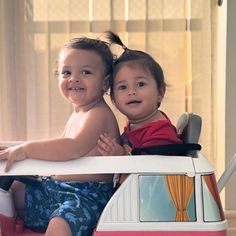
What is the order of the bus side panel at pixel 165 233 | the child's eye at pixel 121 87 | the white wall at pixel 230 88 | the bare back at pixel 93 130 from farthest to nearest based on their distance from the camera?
the white wall at pixel 230 88 < the child's eye at pixel 121 87 < the bare back at pixel 93 130 < the bus side panel at pixel 165 233

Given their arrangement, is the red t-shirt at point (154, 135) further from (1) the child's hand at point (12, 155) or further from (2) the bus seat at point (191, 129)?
(1) the child's hand at point (12, 155)

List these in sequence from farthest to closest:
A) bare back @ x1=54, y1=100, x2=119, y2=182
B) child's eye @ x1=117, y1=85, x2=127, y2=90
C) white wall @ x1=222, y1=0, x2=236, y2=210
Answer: white wall @ x1=222, y1=0, x2=236, y2=210 < child's eye @ x1=117, y1=85, x2=127, y2=90 < bare back @ x1=54, y1=100, x2=119, y2=182

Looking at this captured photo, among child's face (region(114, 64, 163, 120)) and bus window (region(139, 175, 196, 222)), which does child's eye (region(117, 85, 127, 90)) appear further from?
bus window (region(139, 175, 196, 222))

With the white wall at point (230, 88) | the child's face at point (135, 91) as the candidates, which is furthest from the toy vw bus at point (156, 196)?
the white wall at point (230, 88)

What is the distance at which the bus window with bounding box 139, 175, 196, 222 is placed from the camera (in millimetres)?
930

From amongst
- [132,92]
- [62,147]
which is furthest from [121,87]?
[62,147]

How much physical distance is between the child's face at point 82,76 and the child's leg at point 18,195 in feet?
0.86

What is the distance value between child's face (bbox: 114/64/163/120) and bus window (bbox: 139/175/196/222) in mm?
254

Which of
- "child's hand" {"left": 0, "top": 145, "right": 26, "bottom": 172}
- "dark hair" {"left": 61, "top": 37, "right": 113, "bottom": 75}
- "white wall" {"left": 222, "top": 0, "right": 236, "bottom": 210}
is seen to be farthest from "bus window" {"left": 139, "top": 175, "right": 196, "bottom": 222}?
"white wall" {"left": 222, "top": 0, "right": 236, "bottom": 210}

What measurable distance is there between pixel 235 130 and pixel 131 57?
83cm

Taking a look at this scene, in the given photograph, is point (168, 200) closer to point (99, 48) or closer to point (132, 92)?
point (132, 92)

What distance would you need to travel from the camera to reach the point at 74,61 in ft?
3.76

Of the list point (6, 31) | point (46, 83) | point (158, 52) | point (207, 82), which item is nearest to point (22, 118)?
point (46, 83)

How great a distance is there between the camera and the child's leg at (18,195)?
4.05 ft
